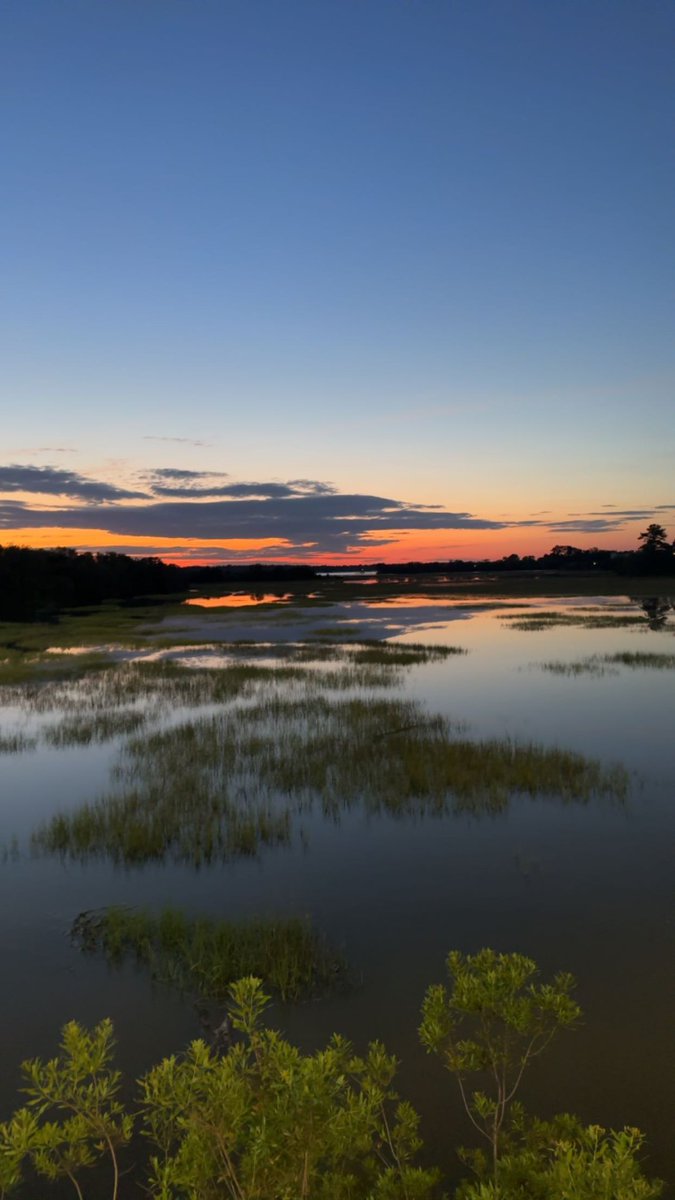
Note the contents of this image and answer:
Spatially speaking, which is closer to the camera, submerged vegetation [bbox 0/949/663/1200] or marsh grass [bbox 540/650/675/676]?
submerged vegetation [bbox 0/949/663/1200]

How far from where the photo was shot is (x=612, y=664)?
112 ft

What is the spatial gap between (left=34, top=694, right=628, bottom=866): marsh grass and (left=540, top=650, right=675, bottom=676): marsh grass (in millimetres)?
12389

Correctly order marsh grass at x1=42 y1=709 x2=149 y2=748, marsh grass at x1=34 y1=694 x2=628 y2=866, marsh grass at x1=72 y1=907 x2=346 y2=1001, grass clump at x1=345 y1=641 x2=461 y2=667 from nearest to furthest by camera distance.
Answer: marsh grass at x1=72 y1=907 x2=346 y2=1001
marsh grass at x1=34 y1=694 x2=628 y2=866
marsh grass at x1=42 y1=709 x2=149 y2=748
grass clump at x1=345 y1=641 x2=461 y2=667

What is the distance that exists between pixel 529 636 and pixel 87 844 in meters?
40.1

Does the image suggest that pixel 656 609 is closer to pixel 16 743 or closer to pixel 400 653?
pixel 400 653

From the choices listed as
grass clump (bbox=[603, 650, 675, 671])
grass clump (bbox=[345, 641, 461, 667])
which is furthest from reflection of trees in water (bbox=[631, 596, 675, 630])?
grass clump (bbox=[345, 641, 461, 667])

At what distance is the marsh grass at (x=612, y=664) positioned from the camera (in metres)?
32.2

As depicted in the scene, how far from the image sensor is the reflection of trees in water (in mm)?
56938

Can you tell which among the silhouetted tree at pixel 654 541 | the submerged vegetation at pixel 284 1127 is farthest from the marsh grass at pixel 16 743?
the silhouetted tree at pixel 654 541

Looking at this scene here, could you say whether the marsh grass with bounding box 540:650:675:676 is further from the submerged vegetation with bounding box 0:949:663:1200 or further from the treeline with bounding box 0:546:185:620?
the treeline with bounding box 0:546:185:620

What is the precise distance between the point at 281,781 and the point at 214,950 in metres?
7.74

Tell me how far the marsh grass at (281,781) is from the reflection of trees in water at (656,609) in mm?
38752

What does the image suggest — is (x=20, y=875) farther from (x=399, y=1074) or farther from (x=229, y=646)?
(x=229, y=646)

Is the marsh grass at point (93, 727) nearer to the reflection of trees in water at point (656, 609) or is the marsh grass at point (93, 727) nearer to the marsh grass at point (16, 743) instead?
the marsh grass at point (16, 743)
